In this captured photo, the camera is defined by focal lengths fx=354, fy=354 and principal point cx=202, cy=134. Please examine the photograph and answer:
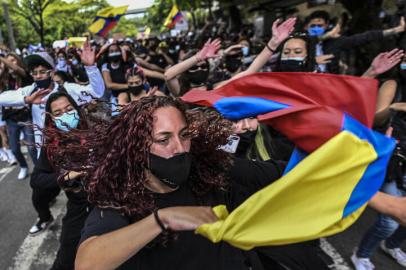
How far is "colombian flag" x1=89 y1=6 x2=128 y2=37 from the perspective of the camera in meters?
10.1

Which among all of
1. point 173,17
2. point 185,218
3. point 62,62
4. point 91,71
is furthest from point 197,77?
point 173,17

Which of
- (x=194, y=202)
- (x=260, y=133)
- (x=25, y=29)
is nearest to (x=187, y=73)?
(x=260, y=133)

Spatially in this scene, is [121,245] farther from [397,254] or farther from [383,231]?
[397,254]

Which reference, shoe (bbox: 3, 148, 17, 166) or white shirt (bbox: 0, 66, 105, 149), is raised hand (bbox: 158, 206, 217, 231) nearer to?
white shirt (bbox: 0, 66, 105, 149)

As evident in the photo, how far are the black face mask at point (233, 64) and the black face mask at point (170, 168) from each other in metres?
4.33

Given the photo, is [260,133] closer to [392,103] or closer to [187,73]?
[392,103]

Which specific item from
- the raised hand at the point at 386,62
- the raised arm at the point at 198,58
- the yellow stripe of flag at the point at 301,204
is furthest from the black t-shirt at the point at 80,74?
the yellow stripe of flag at the point at 301,204

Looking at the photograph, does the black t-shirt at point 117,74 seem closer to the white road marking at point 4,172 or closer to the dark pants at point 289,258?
the white road marking at point 4,172

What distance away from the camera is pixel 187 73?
13.0ft

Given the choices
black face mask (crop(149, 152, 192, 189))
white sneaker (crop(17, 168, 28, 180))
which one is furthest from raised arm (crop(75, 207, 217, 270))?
white sneaker (crop(17, 168, 28, 180))

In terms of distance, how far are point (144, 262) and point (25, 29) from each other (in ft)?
132

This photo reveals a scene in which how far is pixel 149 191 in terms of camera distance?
1.62 meters

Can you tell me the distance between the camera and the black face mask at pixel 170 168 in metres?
1.55

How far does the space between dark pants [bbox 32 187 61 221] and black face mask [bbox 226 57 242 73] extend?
3.33m
